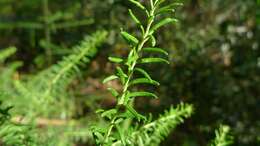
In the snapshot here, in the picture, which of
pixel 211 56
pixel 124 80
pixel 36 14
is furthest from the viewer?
pixel 36 14

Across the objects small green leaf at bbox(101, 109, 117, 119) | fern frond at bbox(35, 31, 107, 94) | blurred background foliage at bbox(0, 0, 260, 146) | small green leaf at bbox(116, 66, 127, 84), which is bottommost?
small green leaf at bbox(101, 109, 117, 119)

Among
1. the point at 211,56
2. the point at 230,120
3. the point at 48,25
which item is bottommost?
the point at 230,120

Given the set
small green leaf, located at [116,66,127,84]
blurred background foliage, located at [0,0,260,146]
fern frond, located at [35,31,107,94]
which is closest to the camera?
small green leaf, located at [116,66,127,84]

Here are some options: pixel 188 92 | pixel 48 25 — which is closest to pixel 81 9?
pixel 48 25

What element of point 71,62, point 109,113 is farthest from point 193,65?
point 109,113

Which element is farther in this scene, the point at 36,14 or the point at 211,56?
the point at 36,14

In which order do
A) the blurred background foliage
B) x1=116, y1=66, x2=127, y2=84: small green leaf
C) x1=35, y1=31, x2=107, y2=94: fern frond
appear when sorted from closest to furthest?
1. x1=116, y1=66, x2=127, y2=84: small green leaf
2. x1=35, y1=31, x2=107, y2=94: fern frond
3. the blurred background foliage

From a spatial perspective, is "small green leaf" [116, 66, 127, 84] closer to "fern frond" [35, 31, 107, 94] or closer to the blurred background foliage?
"fern frond" [35, 31, 107, 94]

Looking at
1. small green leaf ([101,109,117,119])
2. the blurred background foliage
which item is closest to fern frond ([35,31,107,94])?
small green leaf ([101,109,117,119])

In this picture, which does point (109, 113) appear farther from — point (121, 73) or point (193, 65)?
point (193, 65)

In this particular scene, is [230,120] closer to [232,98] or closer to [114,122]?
[232,98]
